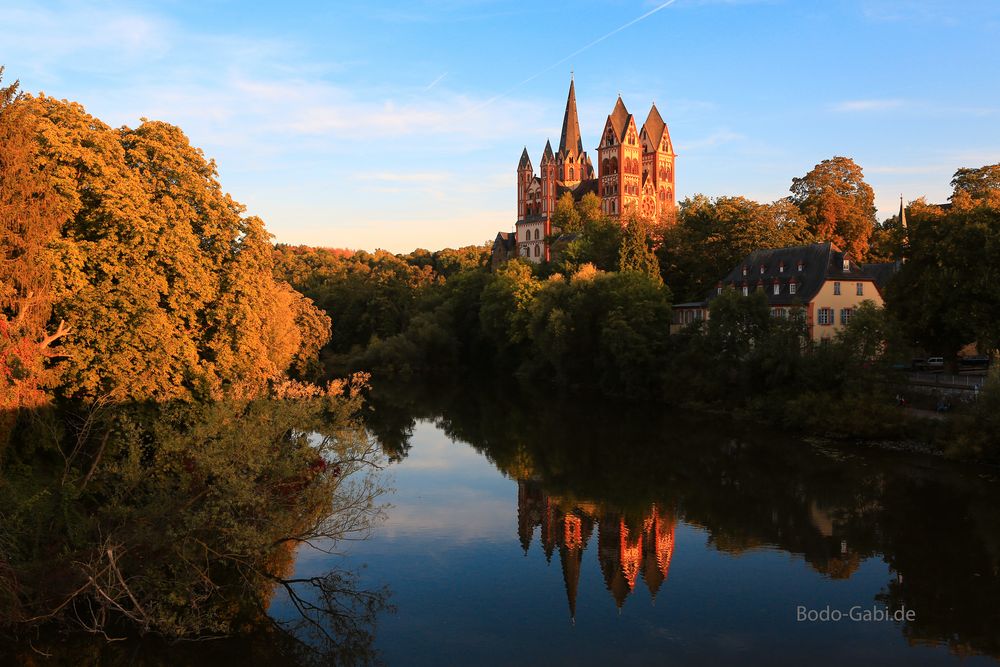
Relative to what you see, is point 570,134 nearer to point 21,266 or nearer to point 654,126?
point 654,126

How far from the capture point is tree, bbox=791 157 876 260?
2899 inches

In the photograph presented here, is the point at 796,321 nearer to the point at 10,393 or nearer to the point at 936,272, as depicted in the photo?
the point at 936,272

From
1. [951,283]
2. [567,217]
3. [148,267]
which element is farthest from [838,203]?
[148,267]

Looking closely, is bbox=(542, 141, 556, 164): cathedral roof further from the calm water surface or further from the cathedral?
the calm water surface

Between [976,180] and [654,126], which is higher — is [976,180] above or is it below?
below

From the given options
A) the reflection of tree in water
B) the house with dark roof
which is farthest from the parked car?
the reflection of tree in water

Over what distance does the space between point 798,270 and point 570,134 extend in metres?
83.7

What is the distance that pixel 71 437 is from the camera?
2214 centimetres

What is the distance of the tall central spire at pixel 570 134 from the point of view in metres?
131

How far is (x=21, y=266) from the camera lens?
19.7m

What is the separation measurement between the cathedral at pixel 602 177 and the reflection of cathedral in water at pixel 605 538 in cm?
8162

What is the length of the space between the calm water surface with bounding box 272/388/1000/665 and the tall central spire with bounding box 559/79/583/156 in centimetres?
10008

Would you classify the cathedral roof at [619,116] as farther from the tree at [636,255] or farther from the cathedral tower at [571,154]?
the tree at [636,255]

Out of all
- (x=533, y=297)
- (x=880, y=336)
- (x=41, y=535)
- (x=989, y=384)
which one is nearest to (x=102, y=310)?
(x=41, y=535)
